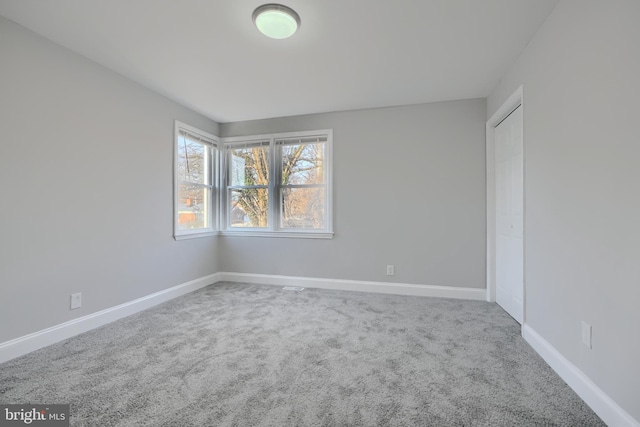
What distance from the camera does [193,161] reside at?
407 cm

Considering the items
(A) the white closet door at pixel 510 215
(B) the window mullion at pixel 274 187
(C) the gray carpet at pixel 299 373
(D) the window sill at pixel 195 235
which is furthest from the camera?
(B) the window mullion at pixel 274 187

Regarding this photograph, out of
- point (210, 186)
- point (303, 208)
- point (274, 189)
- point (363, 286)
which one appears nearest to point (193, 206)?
point (210, 186)

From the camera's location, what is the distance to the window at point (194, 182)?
375 cm

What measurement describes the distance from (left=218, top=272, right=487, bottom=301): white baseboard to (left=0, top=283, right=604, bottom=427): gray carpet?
0.53 metres

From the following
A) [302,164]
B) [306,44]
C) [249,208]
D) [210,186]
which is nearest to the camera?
[306,44]

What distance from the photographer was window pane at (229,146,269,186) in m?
4.41

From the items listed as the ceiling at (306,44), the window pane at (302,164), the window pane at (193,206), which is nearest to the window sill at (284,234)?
the window pane at (193,206)

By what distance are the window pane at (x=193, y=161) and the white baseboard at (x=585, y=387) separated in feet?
13.6

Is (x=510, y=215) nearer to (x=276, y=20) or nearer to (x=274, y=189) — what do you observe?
(x=276, y=20)

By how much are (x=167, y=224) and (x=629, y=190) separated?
13.1 ft

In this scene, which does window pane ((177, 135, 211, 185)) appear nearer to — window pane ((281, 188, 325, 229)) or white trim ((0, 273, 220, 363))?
window pane ((281, 188, 325, 229))

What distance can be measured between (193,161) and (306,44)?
2457 mm

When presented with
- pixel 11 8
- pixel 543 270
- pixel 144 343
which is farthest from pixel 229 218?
pixel 543 270

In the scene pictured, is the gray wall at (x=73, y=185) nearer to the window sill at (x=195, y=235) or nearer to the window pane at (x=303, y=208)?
the window sill at (x=195, y=235)
